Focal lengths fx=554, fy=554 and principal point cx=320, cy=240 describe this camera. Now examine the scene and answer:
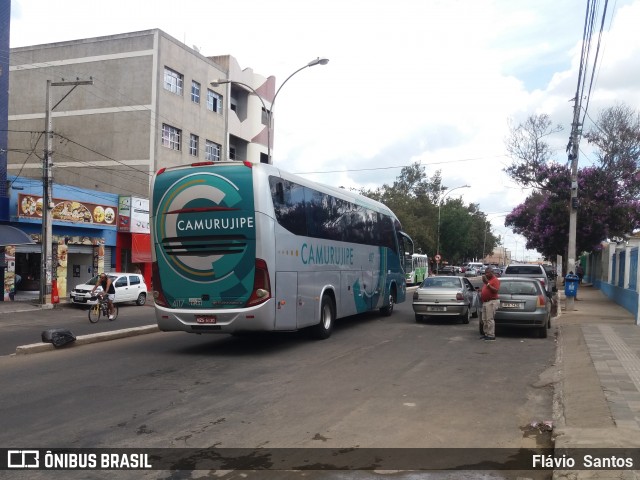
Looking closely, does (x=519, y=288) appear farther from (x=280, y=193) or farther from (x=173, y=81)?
(x=173, y=81)

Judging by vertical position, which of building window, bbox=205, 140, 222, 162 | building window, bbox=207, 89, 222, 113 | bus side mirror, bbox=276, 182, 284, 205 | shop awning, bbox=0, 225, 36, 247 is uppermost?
building window, bbox=207, 89, 222, 113

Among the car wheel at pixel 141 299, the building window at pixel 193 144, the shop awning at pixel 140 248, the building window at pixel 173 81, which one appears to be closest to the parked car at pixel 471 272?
the building window at pixel 193 144

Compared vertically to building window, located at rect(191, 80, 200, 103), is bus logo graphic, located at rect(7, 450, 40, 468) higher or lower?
lower

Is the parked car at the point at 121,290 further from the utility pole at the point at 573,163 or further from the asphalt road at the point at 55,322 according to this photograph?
the utility pole at the point at 573,163

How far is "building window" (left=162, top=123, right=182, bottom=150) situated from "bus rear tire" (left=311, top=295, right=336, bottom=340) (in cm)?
2399

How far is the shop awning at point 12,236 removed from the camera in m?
22.1

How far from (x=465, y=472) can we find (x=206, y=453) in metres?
2.39

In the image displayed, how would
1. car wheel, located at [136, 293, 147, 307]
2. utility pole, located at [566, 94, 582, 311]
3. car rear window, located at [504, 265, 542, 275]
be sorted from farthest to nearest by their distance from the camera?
car wheel, located at [136, 293, 147, 307] < car rear window, located at [504, 265, 542, 275] < utility pole, located at [566, 94, 582, 311]

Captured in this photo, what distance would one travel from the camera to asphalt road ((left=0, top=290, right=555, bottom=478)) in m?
5.79

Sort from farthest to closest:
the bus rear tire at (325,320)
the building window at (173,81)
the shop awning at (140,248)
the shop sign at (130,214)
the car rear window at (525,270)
Answer: the building window at (173,81)
the shop awning at (140,248)
the shop sign at (130,214)
the car rear window at (525,270)
the bus rear tire at (325,320)

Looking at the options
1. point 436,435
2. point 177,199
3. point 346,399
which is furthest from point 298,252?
point 436,435

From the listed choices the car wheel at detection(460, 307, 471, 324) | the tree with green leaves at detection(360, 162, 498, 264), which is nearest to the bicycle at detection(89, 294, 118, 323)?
the car wheel at detection(460, 307, 471, 324)

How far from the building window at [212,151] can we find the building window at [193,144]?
47.5 inches

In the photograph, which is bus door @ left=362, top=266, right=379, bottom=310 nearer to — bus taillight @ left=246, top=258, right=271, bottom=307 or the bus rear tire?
Answer: the bus rear tire
